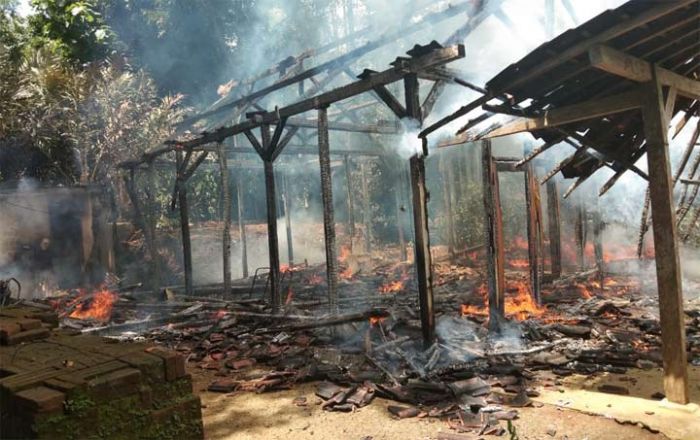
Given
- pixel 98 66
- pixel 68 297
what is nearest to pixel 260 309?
pixel 68 297

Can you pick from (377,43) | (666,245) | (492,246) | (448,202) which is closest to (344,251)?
(448,202)

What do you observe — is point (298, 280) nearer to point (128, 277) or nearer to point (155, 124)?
point (128, 277)

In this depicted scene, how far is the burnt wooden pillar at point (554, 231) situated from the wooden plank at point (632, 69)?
272 inches

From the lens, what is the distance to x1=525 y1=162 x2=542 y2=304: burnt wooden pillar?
988 centimetres

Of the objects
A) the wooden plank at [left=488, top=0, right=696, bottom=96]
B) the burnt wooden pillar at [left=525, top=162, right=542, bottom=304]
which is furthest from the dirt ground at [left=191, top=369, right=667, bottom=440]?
the burnt wooden pillar at [left=525, top=162, right=542, bottom=304]

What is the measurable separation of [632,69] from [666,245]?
6.38 ft

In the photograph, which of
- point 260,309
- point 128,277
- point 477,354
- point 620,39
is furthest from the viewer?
point 128,277

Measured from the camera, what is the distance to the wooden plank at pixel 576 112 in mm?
5516

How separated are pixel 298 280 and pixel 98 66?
12.6m

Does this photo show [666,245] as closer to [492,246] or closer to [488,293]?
[492,246]

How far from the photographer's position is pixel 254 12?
26547 millimetres

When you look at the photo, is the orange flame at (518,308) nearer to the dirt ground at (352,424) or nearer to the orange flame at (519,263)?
the dirt ground at (352,424)

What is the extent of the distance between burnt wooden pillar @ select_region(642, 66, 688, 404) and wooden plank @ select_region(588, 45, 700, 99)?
0.55 feet

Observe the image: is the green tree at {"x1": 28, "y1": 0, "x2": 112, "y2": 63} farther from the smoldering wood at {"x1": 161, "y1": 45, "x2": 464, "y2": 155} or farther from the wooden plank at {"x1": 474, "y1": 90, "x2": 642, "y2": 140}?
the wooden plank at {"x1": 474, "y1": 90, "x2": 642, "y2": 140}
